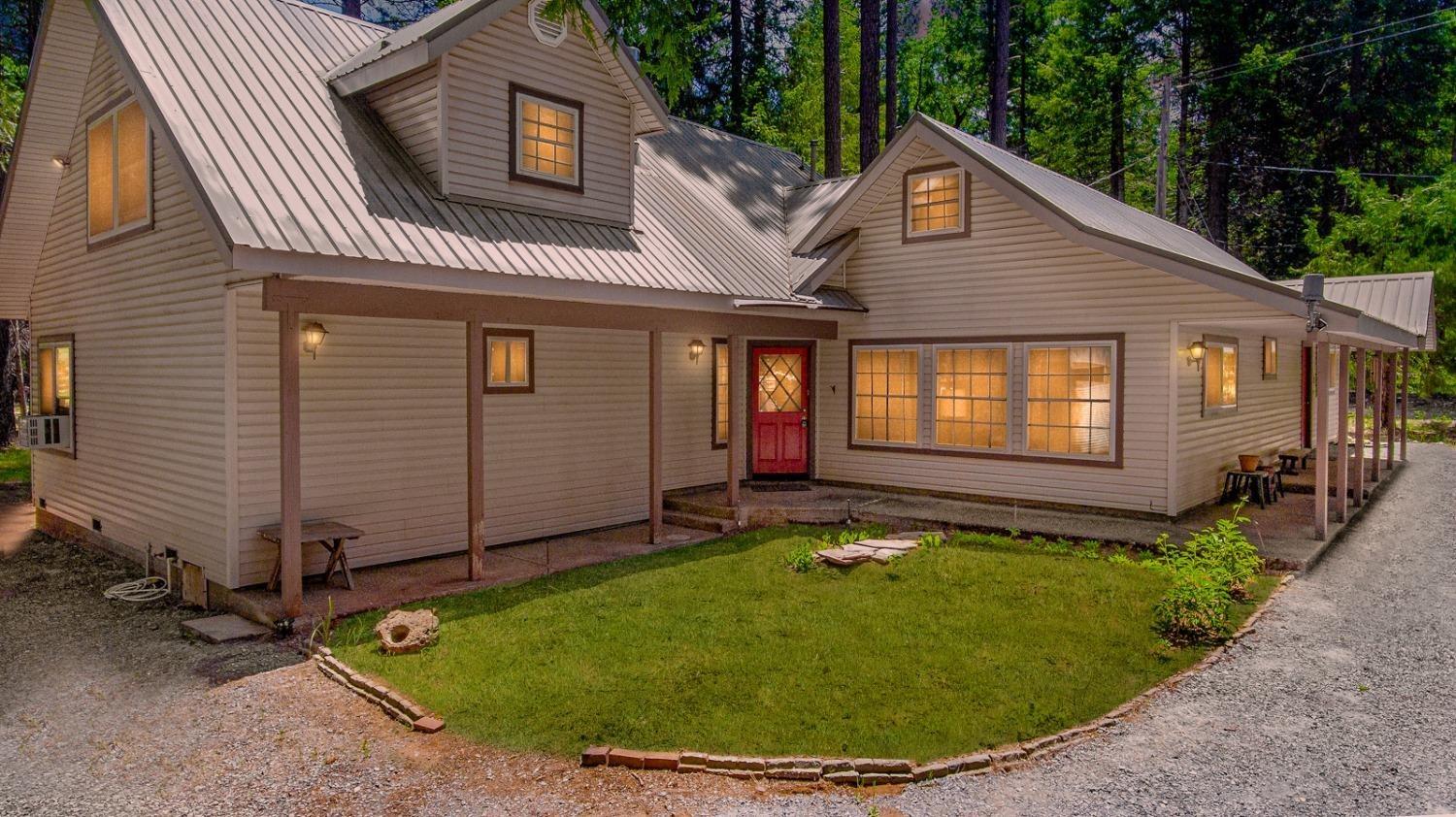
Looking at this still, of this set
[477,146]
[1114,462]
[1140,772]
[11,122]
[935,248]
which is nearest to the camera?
[1140,772]

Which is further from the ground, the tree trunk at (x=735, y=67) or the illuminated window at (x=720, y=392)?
the tree trunk at (x=735, y=67)

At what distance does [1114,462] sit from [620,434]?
21.0 ft

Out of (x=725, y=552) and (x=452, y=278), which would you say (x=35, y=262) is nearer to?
(x=452, y=278)

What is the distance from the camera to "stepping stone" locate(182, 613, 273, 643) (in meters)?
6.88

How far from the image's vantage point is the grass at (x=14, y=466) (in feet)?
53.1

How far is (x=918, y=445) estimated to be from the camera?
40.9 ft

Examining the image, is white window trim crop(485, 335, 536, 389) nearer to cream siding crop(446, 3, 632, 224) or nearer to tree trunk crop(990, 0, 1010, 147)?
cream siding crop(446, 3, 632, 224)

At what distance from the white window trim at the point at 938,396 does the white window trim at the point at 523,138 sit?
18.5ft

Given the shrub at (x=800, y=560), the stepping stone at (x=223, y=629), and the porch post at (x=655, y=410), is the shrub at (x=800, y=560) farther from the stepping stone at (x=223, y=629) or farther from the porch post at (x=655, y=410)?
the stepping stone at (x=223, y=629)

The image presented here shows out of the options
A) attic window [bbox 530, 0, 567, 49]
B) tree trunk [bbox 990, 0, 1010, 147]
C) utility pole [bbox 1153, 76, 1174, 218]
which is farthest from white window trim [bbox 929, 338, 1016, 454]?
tree trunk [bbox 990, 0, 1010, 147]

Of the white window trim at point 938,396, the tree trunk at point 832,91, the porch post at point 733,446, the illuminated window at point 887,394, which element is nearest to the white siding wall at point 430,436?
the porch post at point 733,446

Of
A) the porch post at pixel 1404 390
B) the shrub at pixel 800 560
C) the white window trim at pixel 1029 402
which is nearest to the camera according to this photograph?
the shrub at pixel 800 560

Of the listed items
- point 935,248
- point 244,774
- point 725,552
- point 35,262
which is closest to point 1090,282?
point 935,248

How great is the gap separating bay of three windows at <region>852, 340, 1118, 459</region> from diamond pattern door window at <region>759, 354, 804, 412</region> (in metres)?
0.94
